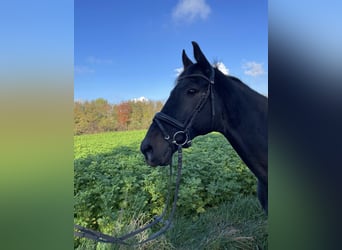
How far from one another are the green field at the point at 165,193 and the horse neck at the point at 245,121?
49 cm

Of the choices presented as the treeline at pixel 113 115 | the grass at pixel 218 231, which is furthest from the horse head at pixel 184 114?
the grass at pixel 218 231

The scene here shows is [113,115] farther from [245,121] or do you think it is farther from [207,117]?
[245,121]

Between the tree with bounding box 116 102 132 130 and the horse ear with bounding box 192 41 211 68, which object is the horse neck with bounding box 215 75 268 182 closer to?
the horse ear with bounding box 192 41 211 68

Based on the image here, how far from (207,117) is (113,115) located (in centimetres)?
79

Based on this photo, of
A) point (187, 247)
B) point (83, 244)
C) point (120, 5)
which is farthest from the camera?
point (187, 247)

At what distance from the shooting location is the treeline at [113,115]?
6.76 ft

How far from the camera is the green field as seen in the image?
2.31 meters

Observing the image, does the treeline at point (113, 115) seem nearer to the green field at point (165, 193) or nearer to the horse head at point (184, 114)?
the green field at point (165, 193)

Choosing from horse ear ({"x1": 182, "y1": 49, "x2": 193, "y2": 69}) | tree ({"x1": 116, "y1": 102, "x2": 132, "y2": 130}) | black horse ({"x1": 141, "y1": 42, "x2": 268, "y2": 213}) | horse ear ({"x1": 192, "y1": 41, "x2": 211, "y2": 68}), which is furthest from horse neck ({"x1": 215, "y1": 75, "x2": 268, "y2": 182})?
tree ({"x1": 116, "y1": 102, "x2": 132, "y2": 130})

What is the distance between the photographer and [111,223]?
2471mm
